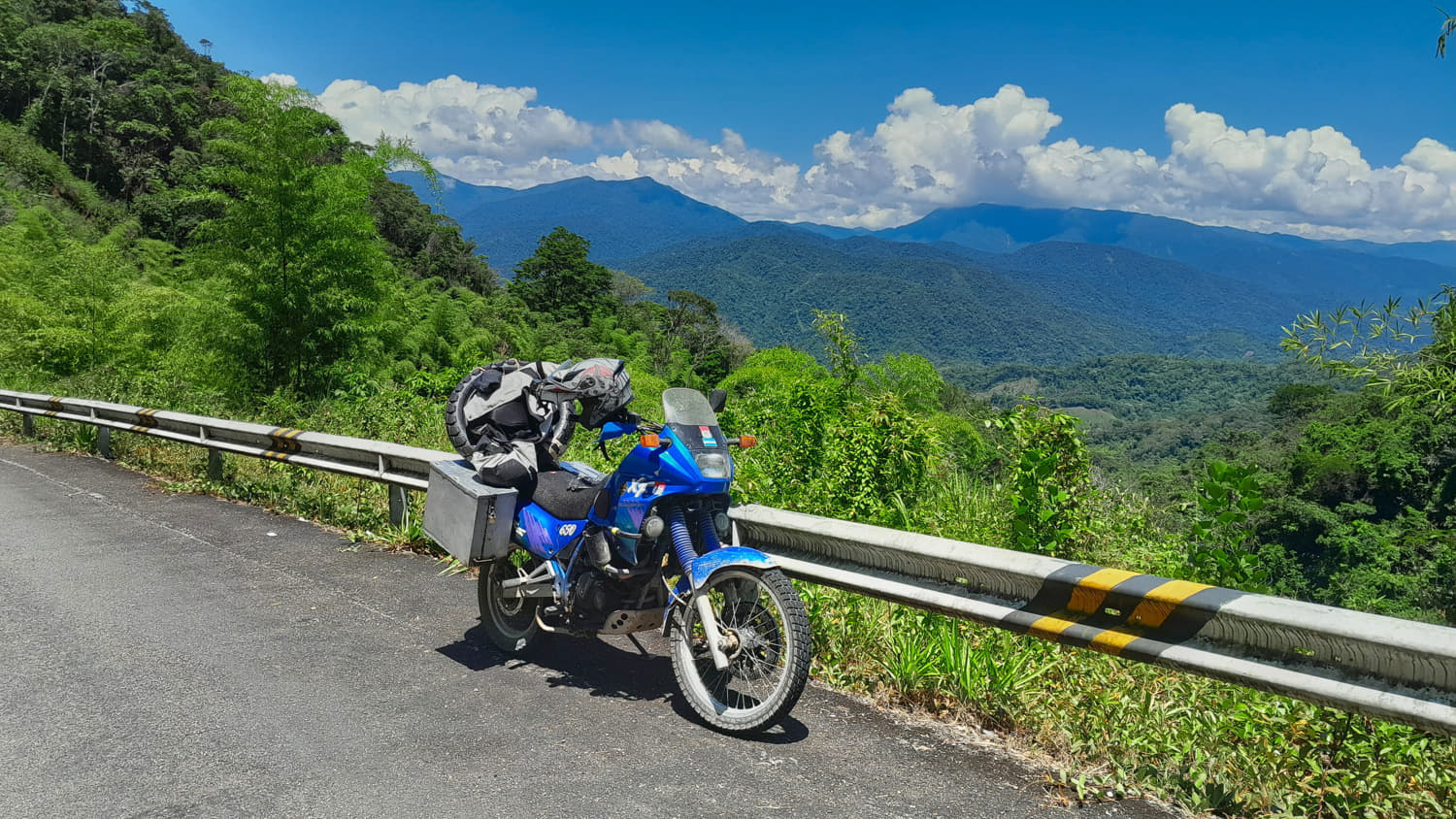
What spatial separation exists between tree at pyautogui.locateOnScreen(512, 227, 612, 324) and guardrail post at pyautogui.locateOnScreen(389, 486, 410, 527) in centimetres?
5831

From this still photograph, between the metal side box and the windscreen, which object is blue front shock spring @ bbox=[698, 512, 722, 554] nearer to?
the windscreen

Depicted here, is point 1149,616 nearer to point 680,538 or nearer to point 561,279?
point 680,538

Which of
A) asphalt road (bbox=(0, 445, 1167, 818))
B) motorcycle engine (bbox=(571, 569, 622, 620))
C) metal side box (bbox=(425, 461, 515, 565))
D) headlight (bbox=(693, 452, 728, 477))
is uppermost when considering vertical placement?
headlight (bbox=(693, 452, 728, 477))

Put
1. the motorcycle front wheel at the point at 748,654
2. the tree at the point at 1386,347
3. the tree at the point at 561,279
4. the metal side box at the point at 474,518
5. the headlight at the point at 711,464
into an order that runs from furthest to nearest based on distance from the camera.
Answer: the tree at the point at 561,279
the tree at the point at 1386,347
the metal side box at the point at 474,518
the headlight at the point at 711,464
the motorcycle front wheel at the point at 748,654

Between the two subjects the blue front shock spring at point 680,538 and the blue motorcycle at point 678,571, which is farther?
the blue front shock spring at point 680,538

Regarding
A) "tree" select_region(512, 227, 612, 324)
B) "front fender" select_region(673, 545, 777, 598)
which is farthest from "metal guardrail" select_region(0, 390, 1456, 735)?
"tree" select_region(512, 227, 612, 324)

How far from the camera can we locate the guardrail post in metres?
6.93

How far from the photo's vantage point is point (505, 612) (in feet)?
15.2

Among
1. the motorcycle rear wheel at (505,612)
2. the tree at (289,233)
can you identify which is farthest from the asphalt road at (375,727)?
the tree at (289,233)

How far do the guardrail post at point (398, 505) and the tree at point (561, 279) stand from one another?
5831 centimetres

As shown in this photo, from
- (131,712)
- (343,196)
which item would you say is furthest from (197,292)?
(131,712)

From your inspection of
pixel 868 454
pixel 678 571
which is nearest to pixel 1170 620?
pixel 678 571

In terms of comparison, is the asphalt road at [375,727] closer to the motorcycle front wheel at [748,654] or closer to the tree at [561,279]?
the motorcycle front wheel at [748,654]

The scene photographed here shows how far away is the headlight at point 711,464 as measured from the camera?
146 inches
